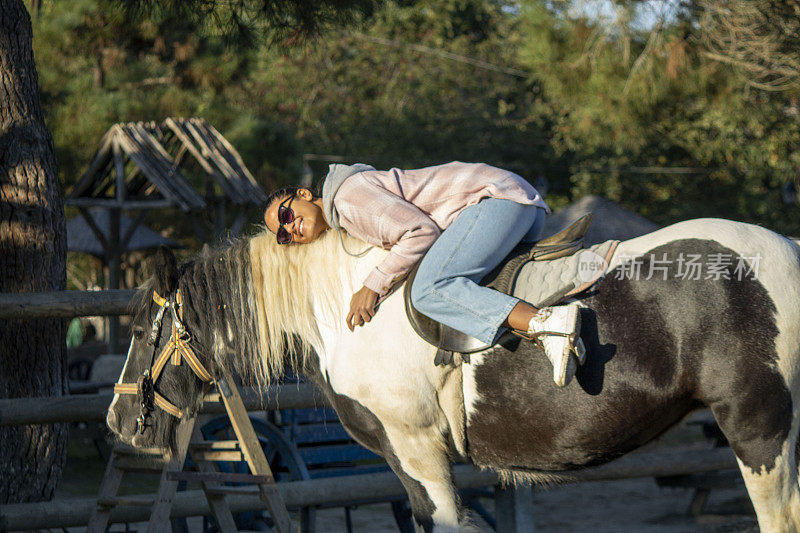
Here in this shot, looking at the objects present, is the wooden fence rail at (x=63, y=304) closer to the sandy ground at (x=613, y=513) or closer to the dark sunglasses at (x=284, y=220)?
the dark sunglasses at (x=284, y=220)

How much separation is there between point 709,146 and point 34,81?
14.6 meters

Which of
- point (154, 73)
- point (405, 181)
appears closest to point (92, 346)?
point (154, 73)

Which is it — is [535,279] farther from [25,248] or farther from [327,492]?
[25,248]

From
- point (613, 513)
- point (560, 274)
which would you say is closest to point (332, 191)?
point (560, 274)

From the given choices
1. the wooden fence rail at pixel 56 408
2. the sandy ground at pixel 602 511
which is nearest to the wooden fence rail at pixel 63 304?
the wooden fence rail at pixel 56 408

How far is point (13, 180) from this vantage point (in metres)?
→ 4.30

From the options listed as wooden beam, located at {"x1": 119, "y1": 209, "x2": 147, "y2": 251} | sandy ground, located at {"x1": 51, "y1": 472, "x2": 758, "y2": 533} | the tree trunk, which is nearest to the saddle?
the tree trunk

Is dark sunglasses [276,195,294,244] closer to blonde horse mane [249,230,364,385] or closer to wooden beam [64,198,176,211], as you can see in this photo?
blonde horse mane [249,230,364,385]

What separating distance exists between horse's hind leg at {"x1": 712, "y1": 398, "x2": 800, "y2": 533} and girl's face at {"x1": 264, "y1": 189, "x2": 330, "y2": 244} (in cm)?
151

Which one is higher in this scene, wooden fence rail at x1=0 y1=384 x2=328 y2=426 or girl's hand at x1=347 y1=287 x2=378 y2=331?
girl's hand at x1=347 y1=287 x2=378 y2=331

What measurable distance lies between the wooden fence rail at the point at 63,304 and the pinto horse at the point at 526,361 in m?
0.81

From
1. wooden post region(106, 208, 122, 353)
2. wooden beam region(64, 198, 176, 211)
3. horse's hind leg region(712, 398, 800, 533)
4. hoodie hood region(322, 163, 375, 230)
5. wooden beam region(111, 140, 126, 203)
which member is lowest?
wooden post region(106, 208, 122, 353)

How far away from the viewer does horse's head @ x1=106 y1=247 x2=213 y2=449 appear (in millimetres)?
3125

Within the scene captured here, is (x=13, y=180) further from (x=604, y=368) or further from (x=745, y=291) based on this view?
(x=745, y=291)
